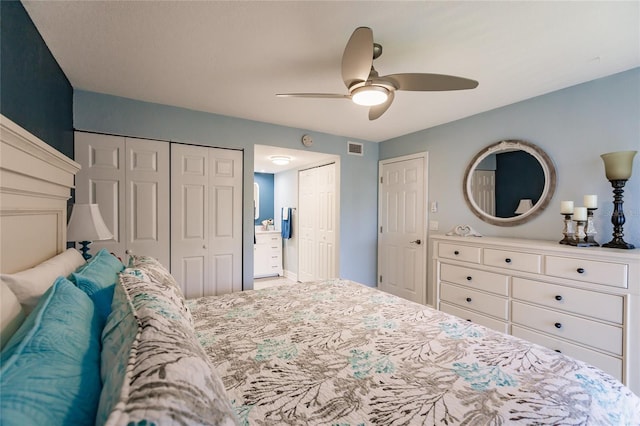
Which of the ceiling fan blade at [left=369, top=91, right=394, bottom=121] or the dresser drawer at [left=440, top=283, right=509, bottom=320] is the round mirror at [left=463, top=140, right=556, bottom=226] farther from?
the ceiling fan blade at [left=369, top=91, right=394, bottom=121]

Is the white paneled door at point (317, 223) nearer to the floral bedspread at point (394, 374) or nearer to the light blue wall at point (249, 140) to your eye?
the light blue wall at point (249, 140)

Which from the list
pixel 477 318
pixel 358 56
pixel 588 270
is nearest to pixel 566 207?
pixel 588 270

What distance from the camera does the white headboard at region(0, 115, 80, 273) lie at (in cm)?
102

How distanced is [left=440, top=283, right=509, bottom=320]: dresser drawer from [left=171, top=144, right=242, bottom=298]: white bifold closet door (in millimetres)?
2342

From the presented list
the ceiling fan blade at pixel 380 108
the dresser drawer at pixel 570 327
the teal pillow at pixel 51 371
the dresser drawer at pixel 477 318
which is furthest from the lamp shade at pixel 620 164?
the teal pillow at pixel 51 371

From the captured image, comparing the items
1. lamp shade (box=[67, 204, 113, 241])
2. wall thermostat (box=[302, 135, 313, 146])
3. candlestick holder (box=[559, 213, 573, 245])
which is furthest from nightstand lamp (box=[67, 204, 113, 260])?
candlestick holder (box=[559, 213, 573, 245])

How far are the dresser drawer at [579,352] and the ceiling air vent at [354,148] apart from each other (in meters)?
2.85

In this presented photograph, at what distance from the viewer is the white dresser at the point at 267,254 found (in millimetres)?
5391

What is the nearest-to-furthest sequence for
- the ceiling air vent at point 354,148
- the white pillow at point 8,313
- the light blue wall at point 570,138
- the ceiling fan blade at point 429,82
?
1. the white pillow at point 8,313
2. the ceiling fan blade at point 429,82
3. the light blue wall at point 570,138
4. the ceiling air vent at point 354,148

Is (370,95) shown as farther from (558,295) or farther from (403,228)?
(403,228)

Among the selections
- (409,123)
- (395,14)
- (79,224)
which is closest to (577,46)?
(395,14)

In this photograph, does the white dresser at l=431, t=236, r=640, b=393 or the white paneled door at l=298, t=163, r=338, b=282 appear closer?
the white dresser at l=431, t=236, r=640, b=393

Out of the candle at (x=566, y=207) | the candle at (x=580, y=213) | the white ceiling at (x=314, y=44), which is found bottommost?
the candle at (x=580, y=213)

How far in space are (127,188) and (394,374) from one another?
9.64 feet
